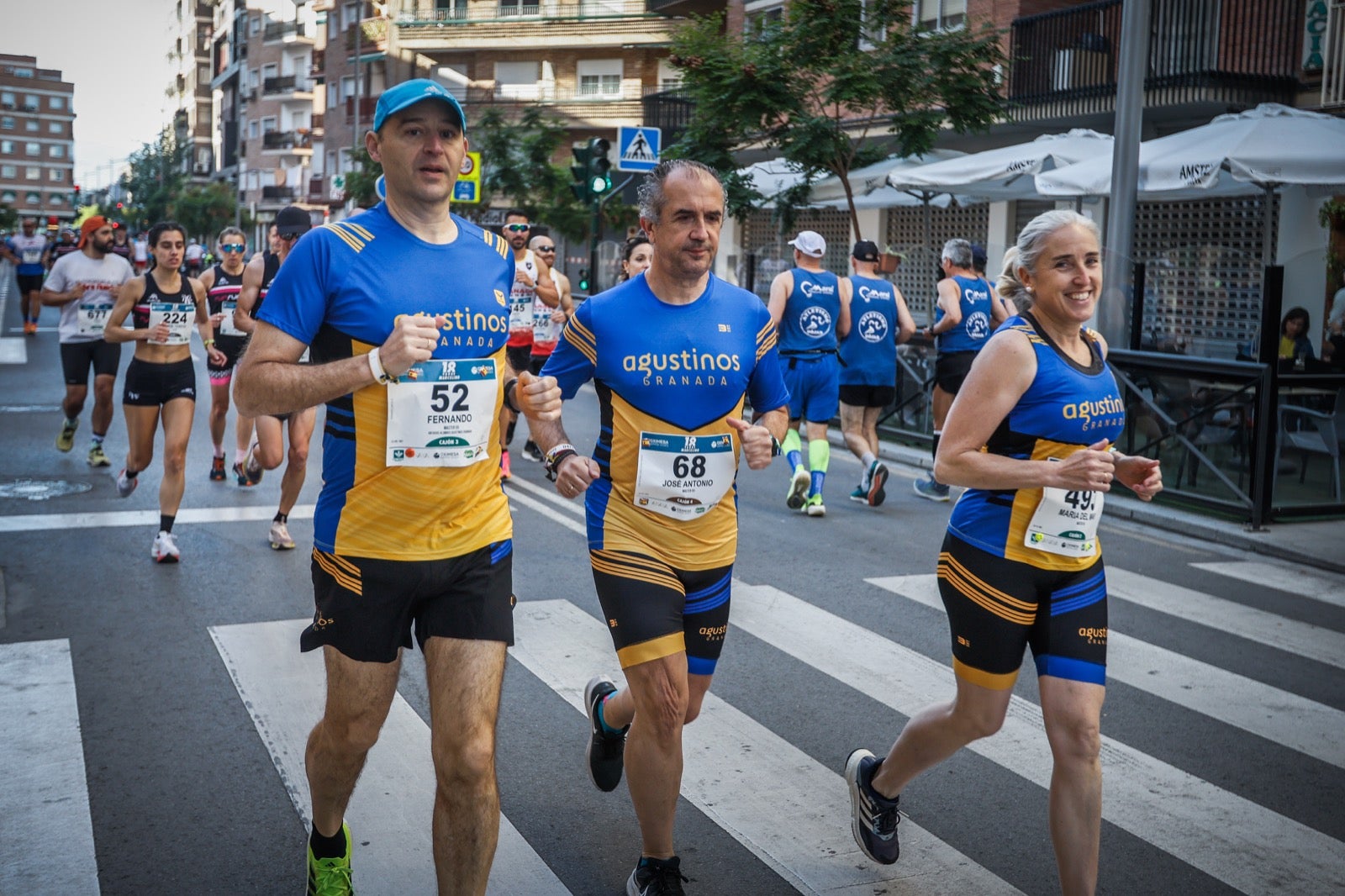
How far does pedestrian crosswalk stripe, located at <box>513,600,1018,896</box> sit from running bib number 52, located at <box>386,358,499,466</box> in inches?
57.3

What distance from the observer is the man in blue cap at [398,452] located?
11.1 ft

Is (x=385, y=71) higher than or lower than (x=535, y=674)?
higher

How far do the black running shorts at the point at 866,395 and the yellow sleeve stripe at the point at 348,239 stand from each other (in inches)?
318

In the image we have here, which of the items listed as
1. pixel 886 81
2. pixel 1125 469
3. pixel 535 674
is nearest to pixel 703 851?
pixel 1125 469

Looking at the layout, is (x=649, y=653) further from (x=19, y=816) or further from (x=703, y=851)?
(x=19, y=816)

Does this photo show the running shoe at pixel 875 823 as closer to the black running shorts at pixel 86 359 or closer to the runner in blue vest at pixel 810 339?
the runner in blue vest at pixel 810 339

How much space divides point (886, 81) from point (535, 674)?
12450mm

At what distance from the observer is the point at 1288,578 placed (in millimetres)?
8695

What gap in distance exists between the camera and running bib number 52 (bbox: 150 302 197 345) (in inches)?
352

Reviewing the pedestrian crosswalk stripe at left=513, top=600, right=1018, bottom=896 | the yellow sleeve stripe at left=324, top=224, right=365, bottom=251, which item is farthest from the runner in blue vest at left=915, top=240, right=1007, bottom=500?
the yellow sleeve stripe at left=324, top=224, right=365, bottom=251

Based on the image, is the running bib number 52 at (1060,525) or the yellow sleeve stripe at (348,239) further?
the running bib number 52 at (1060,525)

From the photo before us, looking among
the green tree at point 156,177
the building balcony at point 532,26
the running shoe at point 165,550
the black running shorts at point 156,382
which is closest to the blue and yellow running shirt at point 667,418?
the running shoe at point 165,550

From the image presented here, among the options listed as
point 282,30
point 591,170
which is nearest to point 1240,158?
point 591,170

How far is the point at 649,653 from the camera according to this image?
148 inches
